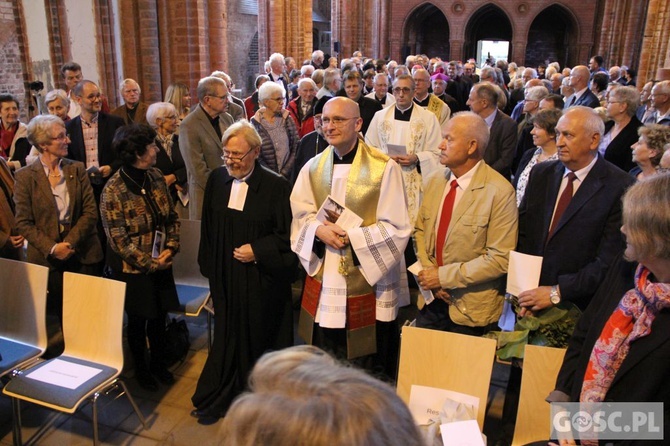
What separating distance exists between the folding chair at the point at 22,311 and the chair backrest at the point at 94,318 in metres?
0.19

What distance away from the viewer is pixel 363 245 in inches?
128

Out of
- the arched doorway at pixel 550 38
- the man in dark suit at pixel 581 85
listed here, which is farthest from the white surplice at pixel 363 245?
the arched doorway at pixel 550 38

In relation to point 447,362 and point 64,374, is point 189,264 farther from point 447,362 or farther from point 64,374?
point 447,362

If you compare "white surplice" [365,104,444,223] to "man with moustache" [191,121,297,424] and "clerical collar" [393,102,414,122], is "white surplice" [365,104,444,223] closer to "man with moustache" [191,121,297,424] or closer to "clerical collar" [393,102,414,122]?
"clerical collar" [393,102,414,122]

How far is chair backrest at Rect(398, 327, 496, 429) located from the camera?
2.64 meters

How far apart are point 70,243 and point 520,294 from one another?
10.2 feet

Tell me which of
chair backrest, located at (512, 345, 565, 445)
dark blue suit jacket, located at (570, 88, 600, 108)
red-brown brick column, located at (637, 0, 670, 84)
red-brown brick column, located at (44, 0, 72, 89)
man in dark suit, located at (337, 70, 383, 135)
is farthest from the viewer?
red-brown brick column, located at (637, 0, 670, 84)

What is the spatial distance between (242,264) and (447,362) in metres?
1.44

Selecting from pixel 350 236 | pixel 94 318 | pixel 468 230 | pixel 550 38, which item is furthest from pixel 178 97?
pixel 550 38

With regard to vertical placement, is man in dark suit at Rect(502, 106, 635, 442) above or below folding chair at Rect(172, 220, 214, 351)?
above

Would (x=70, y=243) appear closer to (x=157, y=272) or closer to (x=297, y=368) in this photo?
(x=157, y=272)

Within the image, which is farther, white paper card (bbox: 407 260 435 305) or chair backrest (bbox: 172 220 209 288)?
chair backrest (bbox: 172 220 209 288)

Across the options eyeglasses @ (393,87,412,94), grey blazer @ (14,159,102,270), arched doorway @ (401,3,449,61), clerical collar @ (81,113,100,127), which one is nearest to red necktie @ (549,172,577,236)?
eyeglasses @ (393,87,412,94)

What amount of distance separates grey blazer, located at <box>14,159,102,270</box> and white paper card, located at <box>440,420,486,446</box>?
303 centimetres
